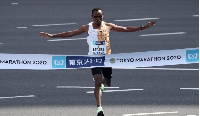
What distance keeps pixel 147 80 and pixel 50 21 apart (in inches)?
410

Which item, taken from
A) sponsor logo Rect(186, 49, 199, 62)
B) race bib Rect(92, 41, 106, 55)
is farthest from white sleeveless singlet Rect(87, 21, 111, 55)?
sponsor logo Rect(186, 49, 199, 62)

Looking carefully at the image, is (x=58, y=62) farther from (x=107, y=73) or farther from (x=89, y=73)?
(x=89, y=73)

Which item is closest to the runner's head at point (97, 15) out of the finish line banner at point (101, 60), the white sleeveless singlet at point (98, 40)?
the white sleeveless singlet at point (98, 40)

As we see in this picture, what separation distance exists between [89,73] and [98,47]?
5.42 m

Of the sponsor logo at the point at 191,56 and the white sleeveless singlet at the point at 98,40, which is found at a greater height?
the white sleeveless singlet at the point at 98,40

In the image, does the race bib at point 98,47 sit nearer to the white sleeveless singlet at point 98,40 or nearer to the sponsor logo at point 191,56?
the white sleeveless singlet at point 98,40

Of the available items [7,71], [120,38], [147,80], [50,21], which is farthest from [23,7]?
[147,80]

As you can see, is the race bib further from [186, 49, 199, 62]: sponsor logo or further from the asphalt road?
[186, 49, 199, 62]: sponsor logo

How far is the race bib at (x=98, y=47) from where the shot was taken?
15.5 m

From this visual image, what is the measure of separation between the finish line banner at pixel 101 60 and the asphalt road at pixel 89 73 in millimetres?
1131

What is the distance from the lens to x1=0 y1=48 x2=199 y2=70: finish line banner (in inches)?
616

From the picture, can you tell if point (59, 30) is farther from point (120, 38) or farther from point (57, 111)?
point (57, 111)

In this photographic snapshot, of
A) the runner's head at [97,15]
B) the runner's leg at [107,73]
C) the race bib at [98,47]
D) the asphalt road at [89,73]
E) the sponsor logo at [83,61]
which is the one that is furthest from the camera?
the asphalt road at [89,73]

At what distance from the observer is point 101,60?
15.7 m
